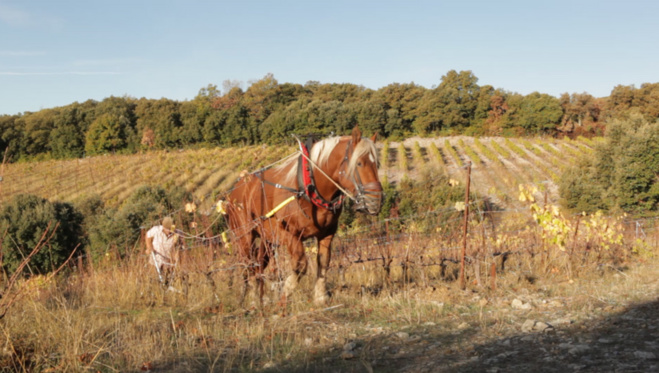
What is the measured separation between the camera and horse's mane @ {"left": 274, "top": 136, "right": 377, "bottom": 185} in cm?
502

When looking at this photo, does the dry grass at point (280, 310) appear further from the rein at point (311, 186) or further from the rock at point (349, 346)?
the rein at point (311, 186)

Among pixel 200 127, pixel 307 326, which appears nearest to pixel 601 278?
pixel 307 326

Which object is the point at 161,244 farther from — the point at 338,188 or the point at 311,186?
the point at 338,188

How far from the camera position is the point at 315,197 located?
17.1ft

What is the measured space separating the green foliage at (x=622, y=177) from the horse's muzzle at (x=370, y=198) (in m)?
30.8

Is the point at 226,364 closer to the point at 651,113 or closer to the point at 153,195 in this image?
the point at 153,195

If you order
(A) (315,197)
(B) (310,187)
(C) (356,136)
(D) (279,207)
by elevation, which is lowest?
(D) (279,207)

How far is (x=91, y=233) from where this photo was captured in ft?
59.9

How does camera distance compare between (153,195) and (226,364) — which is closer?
(226,364)

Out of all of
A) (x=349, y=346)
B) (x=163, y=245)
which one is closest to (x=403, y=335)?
(x=349, y=346)

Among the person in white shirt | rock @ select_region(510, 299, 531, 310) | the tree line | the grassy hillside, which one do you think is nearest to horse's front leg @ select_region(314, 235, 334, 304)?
rock @ select_region(510, 299, 531, 310)

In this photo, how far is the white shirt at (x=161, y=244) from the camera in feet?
23.5

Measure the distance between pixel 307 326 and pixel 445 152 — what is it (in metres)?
45.6

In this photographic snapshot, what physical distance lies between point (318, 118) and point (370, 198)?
53.9 meters
